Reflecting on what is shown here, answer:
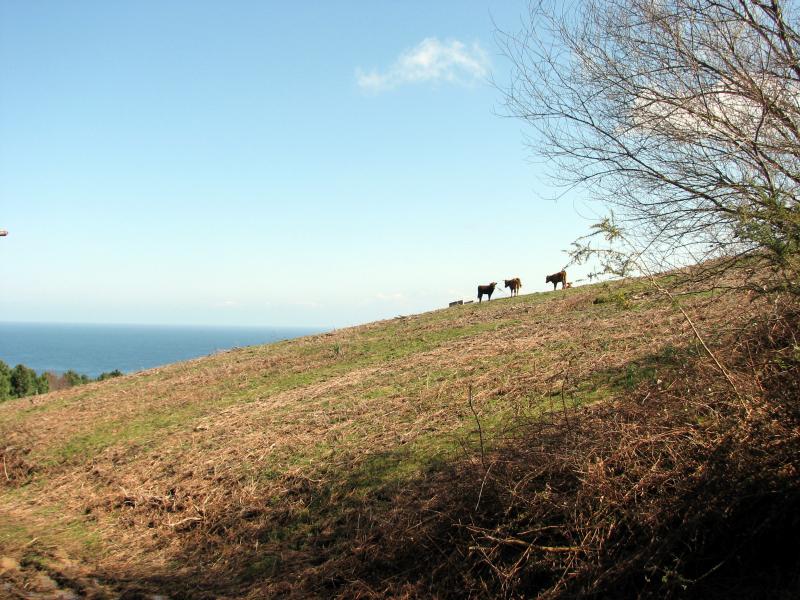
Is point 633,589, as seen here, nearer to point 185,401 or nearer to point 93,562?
point 93,562

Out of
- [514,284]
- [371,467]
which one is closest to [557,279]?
[514,284]

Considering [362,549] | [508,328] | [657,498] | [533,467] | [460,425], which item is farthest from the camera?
[508,328]

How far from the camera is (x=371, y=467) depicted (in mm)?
8547

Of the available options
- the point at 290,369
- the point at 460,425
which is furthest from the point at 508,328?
the point at 460,425

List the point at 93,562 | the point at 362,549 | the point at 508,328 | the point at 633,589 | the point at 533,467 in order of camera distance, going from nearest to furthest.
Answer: the point at 633,589, the point at 533,467, the point at 362,549, the point at 93,562, the point at 508,328

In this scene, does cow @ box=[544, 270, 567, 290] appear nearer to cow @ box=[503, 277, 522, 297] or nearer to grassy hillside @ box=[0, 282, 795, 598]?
cow @ box=[503, 277, 522, 297]

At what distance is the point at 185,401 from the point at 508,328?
10762 millimetres

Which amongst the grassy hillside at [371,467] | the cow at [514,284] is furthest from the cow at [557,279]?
A: the grassy hillside at [371,467]

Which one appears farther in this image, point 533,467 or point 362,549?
point 362,549

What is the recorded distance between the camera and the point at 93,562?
793 centimetres

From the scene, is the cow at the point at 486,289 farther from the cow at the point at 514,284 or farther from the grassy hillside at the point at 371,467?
the grassy hillside at the point at 371,467

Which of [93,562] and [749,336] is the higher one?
[749,336]

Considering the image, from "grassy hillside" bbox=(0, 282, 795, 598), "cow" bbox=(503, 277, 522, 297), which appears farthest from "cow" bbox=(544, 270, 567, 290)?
"grassy hillside" bbox=(0, 282, 795, 598)

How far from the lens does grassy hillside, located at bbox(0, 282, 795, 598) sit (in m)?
5.57
